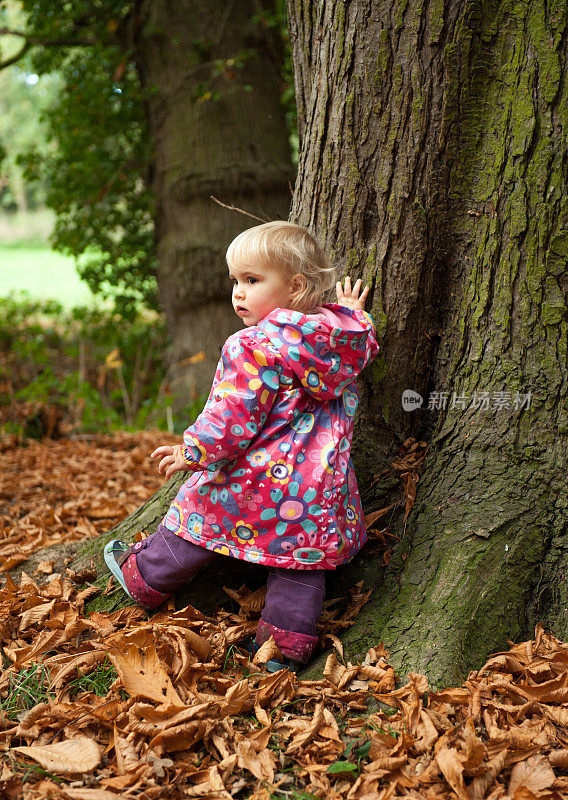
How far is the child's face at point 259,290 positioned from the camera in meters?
2.42

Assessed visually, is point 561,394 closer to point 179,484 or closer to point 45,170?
point 179,484

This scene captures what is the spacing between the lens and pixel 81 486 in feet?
13.5

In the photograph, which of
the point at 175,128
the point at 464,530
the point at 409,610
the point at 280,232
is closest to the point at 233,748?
the point at 409,610

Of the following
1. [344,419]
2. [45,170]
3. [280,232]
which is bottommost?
[344,419]

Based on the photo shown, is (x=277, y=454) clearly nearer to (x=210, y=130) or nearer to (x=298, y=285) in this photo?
(x=298, y=285)

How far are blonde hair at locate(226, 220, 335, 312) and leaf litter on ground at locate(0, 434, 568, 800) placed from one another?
125 centimetres

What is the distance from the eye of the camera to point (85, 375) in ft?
24.0

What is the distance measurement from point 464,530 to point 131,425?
4221mm

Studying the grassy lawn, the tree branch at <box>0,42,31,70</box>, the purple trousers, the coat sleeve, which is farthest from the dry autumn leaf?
the grassy lawn

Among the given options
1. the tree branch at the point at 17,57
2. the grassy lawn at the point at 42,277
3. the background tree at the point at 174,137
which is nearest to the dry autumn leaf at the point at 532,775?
the background tree at the point at 174,137

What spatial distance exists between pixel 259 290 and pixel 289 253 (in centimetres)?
18

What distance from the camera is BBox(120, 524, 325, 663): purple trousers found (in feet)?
7.57

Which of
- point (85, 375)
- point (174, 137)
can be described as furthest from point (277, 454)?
point (85, 375)
